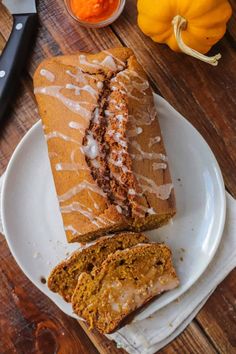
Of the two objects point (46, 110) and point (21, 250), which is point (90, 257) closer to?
point (21, 250)

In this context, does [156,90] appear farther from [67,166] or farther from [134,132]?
[67,166]

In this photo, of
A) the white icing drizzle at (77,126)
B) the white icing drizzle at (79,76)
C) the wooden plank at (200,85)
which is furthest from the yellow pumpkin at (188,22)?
the white icing drizzle at (77,126)

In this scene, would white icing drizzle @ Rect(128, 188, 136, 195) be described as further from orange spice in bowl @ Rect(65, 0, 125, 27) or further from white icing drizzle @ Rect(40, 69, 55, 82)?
orange spice in bowl @ Rect(65, 0, 125, 27)

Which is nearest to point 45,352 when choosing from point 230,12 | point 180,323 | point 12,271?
point 12,271

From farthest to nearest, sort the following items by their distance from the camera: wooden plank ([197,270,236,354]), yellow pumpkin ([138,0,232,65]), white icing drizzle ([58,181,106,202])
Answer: wooden plank ([197,270,236,354])
yellow pumpkin ([138,0,232,65])
white icing drizzle ([58,181,106,202])

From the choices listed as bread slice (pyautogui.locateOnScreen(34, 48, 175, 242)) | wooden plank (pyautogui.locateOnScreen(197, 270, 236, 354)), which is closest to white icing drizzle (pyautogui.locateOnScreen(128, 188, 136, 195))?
bread slice (pyautogui.locateOnScreen(34, 48, 175, 242))

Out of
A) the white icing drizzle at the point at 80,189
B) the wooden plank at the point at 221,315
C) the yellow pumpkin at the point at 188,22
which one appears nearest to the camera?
the white icing drizzle at the point at 80,189

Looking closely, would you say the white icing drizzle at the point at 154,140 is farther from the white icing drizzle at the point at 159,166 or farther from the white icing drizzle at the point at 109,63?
the white icing drizzle at the point at 109,63

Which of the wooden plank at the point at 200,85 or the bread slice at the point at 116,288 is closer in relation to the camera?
the bread slice at the point at 116,288
